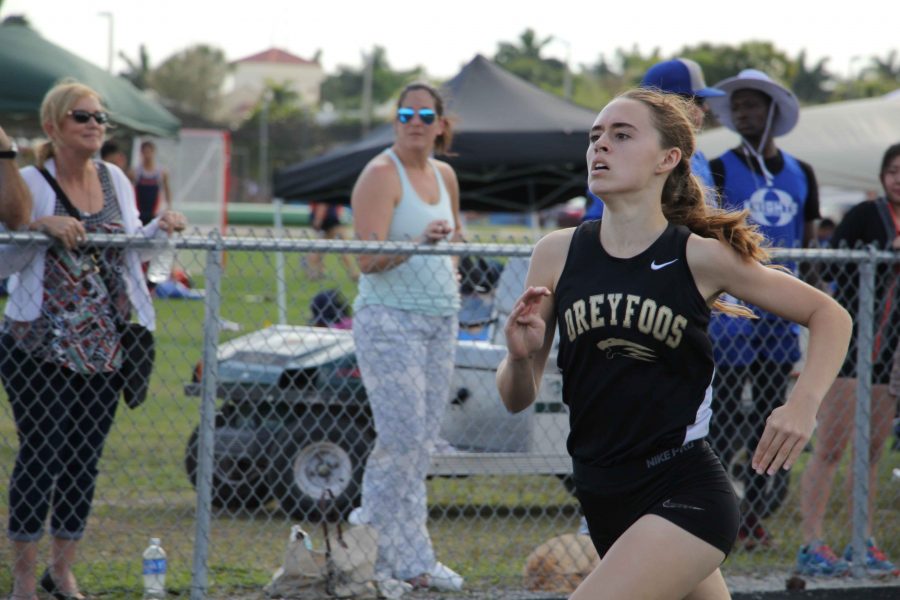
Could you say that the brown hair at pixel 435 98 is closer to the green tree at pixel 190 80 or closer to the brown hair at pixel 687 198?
the brown hair at pixel 687 198

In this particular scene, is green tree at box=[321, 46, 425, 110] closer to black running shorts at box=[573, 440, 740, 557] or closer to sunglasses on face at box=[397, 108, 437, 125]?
sunglasses on face at box=[397, 108, 437, 125]

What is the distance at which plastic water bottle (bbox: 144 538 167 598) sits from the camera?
479 cm

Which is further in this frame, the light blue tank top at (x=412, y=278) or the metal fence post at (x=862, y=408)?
the metal fence post at (x=862, y=408)

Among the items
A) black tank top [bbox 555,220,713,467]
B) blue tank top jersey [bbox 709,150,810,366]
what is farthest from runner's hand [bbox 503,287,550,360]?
blue tank top jersey [bbox 709,150,810,366]

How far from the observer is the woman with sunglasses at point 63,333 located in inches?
175

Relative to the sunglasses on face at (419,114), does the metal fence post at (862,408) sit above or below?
below

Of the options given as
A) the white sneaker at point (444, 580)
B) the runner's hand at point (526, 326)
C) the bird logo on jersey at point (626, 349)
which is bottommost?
the white sneaker at point (444, 580)

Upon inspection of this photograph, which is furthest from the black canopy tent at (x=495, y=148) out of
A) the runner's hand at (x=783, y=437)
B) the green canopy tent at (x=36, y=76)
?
the runner's hand at (x=783, y=437)

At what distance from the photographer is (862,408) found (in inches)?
213

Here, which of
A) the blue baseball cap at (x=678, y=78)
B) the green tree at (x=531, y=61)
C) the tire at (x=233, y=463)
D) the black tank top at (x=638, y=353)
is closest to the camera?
the black tank top at (x=638, y=353)

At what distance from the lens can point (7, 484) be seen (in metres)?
4.71

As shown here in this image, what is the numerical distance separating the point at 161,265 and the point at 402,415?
1182 millimetres

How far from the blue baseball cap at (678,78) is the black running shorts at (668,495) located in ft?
8.03

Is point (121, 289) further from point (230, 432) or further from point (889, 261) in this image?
point (889, 261)
